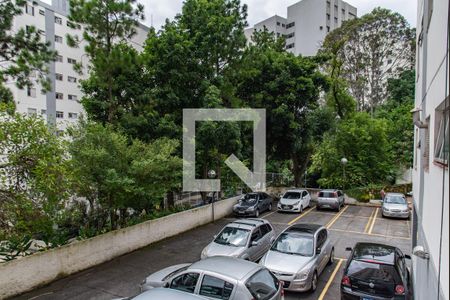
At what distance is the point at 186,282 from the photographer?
21.4ft

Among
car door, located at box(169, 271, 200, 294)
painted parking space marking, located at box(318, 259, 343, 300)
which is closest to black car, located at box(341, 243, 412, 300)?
painted parking space marking, located at box(318, 259, 343, 300)

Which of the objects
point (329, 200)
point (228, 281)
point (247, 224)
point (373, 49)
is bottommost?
point (329, 200)

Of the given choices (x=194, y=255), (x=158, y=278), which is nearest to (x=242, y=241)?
(x=194, y=255)

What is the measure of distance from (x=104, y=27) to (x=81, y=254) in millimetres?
8968

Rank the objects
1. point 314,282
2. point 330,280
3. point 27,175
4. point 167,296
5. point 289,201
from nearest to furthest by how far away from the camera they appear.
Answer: point 167,296 → point 314,282 → point 27,175 → point 330,280 → point 289,201

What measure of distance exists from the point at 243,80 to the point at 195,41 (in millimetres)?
4980

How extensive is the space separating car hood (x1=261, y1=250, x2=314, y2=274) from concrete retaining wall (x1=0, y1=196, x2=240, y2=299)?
5.80 meters

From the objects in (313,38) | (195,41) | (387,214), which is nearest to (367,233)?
(387,214)

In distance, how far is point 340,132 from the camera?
25.3 metres

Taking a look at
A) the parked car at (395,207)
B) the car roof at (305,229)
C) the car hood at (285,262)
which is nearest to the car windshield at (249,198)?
the parked car at (395,207)

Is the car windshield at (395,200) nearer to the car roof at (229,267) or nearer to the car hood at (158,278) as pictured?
the car roof at (229,267)

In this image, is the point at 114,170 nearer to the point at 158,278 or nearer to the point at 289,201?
the point at 158,278

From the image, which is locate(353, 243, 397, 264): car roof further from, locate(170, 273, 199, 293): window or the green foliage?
the green foliage

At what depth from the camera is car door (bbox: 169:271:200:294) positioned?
6410 mm
